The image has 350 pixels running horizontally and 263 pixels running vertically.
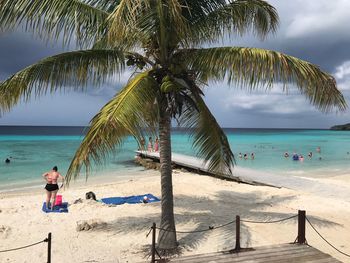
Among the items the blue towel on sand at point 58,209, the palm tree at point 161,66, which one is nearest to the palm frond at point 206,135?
the palm tree at point 161,66

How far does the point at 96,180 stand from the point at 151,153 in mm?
7401

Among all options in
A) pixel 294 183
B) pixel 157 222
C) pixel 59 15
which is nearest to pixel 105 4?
pixel 59 15

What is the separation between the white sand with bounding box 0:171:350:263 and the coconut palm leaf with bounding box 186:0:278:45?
4.51m

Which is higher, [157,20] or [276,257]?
[157,20]

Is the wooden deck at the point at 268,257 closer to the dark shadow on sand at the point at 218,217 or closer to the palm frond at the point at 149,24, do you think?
the dark shadow on sand at the point at 218,217

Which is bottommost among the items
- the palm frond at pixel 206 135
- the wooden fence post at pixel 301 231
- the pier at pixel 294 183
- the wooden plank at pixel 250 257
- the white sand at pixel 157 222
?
the white sand at pixel 157 222

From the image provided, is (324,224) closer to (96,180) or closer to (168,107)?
(168,107)

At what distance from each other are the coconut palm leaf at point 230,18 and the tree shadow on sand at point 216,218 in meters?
4.38

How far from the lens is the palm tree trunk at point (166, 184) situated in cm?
682

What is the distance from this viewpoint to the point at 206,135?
6984mm

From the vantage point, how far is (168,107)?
6574mm

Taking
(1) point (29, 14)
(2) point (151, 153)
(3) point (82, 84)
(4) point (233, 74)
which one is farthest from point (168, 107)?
(2) point (151, 153)

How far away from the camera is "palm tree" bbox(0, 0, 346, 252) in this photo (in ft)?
17.4

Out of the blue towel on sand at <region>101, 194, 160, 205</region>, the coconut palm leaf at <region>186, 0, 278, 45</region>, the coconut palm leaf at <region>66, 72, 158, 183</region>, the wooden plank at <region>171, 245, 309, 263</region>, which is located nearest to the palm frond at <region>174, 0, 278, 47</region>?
the coconut palm leaf at <region>186, 0, 278, 45</region>
